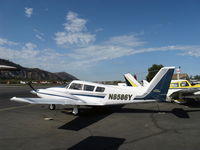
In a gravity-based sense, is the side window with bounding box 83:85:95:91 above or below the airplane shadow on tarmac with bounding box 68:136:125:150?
above

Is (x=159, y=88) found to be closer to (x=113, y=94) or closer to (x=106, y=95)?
(x=113, y=94)

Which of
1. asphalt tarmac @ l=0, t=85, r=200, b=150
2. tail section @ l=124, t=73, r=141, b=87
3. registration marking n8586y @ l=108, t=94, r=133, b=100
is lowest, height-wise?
asphalt tarmac @ l=0, t=85, r=200, b=150

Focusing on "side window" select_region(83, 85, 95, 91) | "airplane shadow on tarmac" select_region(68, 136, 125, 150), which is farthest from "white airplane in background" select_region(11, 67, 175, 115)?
"airplane shadow on tarmac" select_region(68, 136, 125, 150)

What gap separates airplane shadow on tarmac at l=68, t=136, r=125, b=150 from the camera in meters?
4.77

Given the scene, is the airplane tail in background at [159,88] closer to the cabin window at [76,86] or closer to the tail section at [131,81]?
the cabin window at [76,86]

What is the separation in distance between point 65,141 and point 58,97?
15.1 ft

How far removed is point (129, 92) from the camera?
940 cm

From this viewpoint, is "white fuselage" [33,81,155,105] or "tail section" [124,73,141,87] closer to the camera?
"white fuselage" [33,81,155,105]

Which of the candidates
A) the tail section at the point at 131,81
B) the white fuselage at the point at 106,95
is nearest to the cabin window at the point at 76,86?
the white fuselage at the point at 106,95

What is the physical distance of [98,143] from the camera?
16.8 ft

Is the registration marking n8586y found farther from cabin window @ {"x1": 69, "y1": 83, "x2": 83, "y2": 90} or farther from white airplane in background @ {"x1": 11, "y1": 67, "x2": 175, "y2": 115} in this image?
cabin window @ {"x1": 69, "y1": 83, "x2": 83, "y2": 90}

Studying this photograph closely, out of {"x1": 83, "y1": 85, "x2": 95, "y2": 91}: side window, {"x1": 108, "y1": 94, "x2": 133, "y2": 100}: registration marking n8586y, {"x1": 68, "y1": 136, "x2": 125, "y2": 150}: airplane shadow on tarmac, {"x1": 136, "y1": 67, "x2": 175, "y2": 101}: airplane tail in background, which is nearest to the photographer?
{"x1": 68, "y1": 136, "x2": 125, "y2": 150}: airplane shadow on tarmac

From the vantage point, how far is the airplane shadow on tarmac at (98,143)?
15.7 feet

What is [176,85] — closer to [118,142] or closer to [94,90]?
[94,90]
